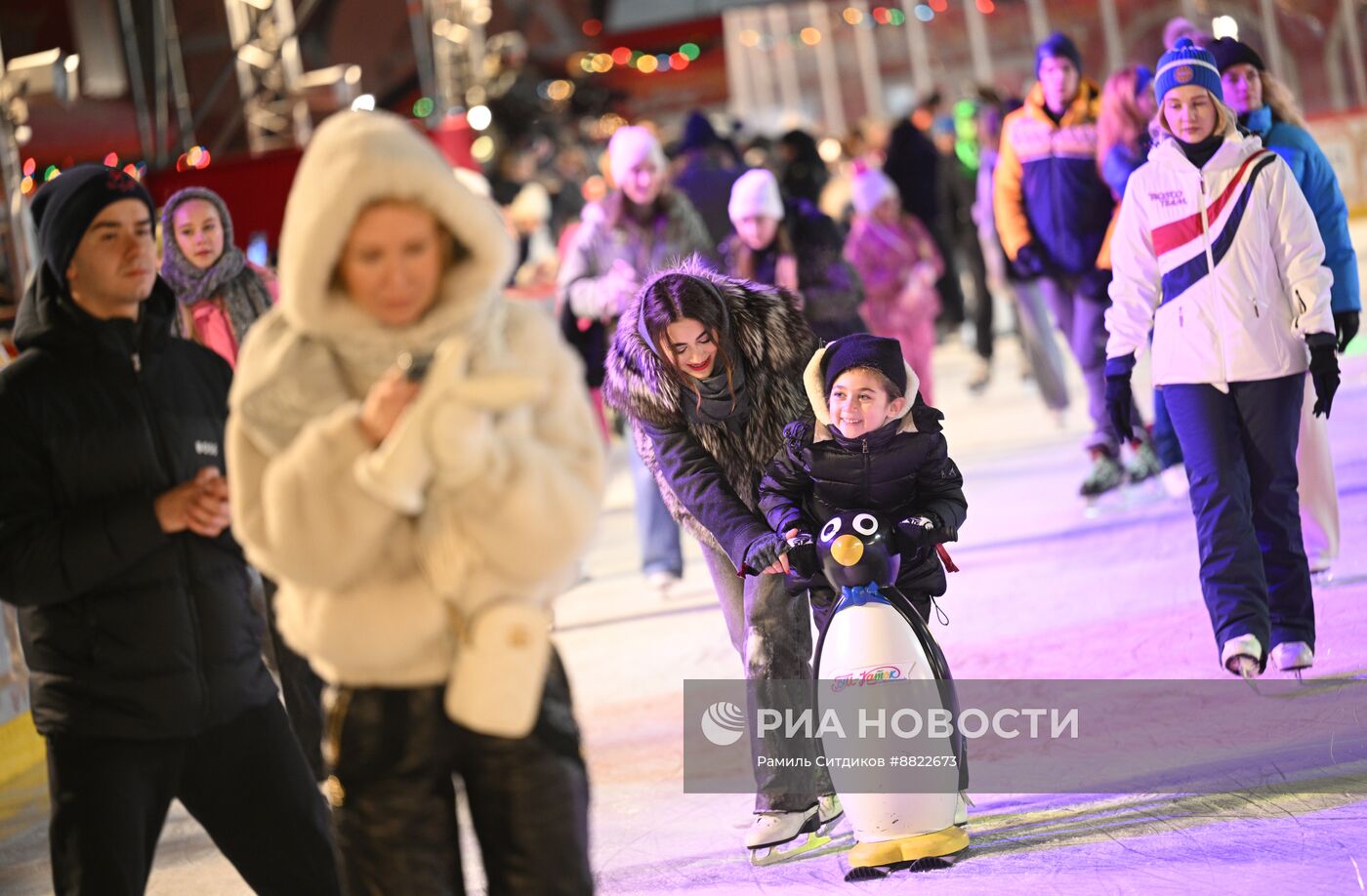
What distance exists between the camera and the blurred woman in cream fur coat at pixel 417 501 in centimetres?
218

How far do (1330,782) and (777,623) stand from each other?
50.5 inches

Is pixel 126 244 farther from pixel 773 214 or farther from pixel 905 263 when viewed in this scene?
pixel 905 263

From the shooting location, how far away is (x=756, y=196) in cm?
676

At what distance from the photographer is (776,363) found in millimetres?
3959

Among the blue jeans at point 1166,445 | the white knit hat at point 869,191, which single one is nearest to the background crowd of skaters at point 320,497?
the blue jeans at point 1166,445

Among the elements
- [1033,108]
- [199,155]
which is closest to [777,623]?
[1033,108]

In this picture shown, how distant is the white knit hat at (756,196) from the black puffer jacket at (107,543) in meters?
4.09

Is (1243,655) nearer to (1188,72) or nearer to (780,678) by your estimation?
(780,678)

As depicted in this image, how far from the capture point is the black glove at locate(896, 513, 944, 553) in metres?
3.58

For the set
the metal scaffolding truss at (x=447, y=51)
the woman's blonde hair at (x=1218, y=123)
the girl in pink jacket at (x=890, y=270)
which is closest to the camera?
the woman's blonde hair at (x=1218, y=123)

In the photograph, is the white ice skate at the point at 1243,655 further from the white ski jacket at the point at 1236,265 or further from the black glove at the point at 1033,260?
the black glove at the point at 1033,260

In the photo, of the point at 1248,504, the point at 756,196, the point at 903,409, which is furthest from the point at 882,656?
the point at 756,196

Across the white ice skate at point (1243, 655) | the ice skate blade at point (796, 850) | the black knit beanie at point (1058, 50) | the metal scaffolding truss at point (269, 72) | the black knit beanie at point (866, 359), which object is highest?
the metal scaffolding truss at point (269, 72)

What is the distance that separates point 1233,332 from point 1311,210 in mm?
493
